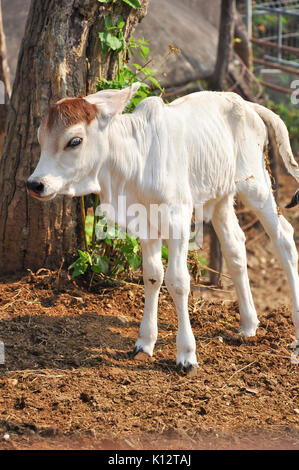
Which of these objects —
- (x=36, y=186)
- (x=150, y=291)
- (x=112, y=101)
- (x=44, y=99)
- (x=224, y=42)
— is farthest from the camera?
(x=224, y=42)

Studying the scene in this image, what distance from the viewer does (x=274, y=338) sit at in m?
5.12

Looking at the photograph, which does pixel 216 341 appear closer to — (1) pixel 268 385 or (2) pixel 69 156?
(1) pixel 268 385

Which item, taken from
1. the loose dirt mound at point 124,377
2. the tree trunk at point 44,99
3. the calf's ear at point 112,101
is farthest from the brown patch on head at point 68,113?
the loose dirt mound at point 124,377

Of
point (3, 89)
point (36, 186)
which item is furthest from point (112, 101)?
point (3, 89)

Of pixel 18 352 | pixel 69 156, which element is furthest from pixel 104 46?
pixel 18 352

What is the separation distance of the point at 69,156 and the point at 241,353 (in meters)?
1.93

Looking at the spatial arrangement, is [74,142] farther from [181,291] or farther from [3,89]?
[3,89]

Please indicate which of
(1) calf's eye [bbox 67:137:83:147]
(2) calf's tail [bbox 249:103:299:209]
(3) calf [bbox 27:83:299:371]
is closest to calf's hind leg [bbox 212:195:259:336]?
(3) calf [bbox 27:83:299:371]

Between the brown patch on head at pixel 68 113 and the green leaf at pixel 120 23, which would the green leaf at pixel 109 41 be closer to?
the green leaf at pixel 120 23

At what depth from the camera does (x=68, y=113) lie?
3.86 m

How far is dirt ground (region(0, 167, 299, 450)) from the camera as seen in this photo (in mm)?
3895

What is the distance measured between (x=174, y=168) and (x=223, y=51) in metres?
3.87

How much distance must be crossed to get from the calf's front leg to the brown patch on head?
3.05 ft

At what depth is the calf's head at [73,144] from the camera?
12.7 feet
